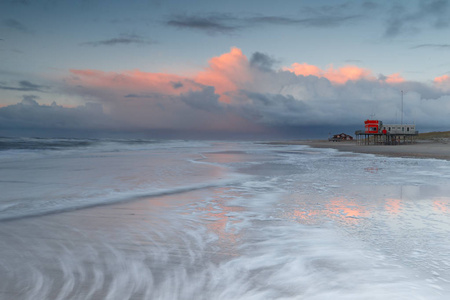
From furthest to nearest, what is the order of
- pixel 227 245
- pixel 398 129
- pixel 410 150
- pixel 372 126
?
pixel 372 126, pixel 398 129, pixel 410 150, pixel 227 245

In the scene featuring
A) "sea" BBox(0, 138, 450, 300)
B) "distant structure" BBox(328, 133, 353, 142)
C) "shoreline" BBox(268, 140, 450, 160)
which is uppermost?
"distant structure" BBox(328, 133, 353, 142)

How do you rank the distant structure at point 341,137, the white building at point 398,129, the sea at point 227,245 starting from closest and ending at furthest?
1. the sea at point 227,245
2. the white building at point 398,129
3. the distant structure at point 341,137

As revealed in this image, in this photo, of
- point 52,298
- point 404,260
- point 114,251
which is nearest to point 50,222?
point 114,251

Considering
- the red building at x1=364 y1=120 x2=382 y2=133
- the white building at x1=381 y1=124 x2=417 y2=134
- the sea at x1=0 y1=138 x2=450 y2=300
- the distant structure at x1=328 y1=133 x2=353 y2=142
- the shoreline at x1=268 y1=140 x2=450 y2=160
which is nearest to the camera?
the sea at x1=0 y1=138 x2=450 y2=300

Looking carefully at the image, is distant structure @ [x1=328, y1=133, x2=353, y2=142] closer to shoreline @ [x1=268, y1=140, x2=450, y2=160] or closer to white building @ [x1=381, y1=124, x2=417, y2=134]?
white building @ [x1=381, y1=124, x2=417, y2=134]

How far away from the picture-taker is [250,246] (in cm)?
512

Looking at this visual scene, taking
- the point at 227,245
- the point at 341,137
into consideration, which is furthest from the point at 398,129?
the point at 227,245

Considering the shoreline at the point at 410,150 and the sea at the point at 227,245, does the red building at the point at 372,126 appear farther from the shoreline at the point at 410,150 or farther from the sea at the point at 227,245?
the sea at the point at 227,245

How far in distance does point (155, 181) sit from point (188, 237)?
7775 mm

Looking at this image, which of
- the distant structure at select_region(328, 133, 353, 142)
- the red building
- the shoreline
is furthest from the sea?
the distant structure at select_region(328, 133, 353, 142)

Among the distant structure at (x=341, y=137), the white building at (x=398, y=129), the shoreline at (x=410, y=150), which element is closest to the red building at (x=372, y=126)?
the white building at (x=398, y=129)

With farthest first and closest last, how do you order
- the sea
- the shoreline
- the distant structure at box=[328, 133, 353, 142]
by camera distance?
the distant structure at box=[328, 133, 353, 142] → the shoreline → the sea

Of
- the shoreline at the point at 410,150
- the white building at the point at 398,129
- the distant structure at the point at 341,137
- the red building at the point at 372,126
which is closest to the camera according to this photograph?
the shoreline at the point at 410,150

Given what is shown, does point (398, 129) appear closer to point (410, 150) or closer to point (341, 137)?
point (410, 150)
